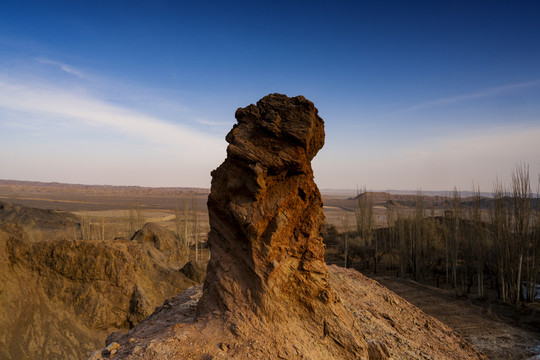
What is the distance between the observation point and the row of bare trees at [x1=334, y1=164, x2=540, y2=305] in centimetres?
1877

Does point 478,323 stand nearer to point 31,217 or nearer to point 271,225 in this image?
point 271,225

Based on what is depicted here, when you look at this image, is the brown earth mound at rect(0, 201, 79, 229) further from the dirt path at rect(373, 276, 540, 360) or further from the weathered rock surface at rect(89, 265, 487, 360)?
the dirt path at rect(373, 276, 540, 360)

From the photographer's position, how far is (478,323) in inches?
615

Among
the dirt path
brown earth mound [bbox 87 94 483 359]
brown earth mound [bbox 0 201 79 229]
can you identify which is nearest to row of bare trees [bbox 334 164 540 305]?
the dirt path

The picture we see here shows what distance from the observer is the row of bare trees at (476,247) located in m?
18.8

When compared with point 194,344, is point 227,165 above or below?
above

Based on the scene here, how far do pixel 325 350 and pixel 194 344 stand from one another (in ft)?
7.08

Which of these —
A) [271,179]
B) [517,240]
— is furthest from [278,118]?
[517,240]

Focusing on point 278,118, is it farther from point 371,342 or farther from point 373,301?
point 373,301

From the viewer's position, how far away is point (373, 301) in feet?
33.9

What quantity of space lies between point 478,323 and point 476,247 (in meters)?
9.37

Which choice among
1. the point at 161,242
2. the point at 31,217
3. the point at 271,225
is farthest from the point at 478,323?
the point at 31,217

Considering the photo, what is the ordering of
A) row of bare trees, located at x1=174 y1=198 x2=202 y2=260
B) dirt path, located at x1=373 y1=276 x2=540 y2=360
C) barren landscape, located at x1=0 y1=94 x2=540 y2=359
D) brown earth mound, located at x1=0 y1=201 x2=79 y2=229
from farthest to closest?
brown earth mound, located at x1=0 y1=201 x2=79 y2=229 < row of bare trees, located at x1=174 y1=198 x2=202 y2=260 < dirt path, located at x1=373 y1=276 x2=540 y2=360 < barren landscape, located at x1=0 y1=94 x2=540 y2=359

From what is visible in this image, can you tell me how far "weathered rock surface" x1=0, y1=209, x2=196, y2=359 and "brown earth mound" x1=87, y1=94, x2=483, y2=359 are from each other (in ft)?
19.5
